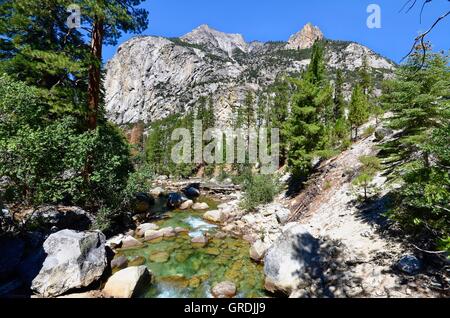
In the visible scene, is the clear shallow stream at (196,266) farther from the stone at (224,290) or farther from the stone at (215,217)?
the stone at (215,217)

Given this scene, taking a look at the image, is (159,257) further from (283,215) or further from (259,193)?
(259,193)

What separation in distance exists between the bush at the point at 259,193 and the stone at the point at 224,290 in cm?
931

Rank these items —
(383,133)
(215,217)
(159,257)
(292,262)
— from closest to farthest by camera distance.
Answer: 1. (292,262)
2. (159,257)
3. (383,133)
4. (215,217)

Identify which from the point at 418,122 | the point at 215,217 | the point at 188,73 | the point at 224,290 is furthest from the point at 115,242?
the point at 188,73

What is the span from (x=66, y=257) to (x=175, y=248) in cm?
544

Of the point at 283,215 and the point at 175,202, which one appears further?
the point at 175,202

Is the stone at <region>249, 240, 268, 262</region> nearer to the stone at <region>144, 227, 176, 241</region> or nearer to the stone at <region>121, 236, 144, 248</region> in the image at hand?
the stone at <region>144, 227, 176, 241</region>

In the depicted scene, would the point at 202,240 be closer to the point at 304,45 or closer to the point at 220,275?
the point at 220,275

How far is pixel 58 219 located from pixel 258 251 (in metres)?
8.85

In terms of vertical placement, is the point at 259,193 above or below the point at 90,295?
above

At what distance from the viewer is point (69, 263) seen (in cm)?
799

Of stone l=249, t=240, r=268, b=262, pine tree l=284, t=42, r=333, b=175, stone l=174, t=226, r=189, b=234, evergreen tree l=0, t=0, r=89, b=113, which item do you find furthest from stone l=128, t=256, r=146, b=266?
pine tree l=284, t=42, r=333, b=175
